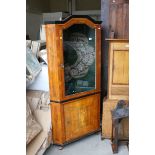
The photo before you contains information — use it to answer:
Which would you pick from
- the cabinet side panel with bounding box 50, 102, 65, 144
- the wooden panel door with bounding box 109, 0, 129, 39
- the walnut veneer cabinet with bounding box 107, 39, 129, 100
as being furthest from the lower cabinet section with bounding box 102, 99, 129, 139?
the wooden panel door with bounding box 109, 0, 129, 39

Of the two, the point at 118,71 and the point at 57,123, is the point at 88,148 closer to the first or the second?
the point at 57,123

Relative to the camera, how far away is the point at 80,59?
3.35 meters

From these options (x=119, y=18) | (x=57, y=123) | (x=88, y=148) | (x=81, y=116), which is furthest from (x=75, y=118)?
(x=119, y=18)

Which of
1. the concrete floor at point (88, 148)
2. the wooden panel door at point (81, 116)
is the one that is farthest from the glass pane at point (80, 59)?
the concrete floor at point (88, 148)

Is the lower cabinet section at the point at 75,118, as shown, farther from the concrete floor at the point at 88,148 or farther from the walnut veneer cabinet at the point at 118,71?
the walnut veneer cabinet at the point at 118,71

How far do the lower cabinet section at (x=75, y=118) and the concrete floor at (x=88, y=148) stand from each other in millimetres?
85

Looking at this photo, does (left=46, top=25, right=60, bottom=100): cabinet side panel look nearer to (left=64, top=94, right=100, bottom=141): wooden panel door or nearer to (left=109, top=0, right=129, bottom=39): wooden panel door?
(left=64, top=94, right=100, bottom=141): wooden panel door

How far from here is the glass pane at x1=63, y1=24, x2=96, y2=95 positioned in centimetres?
316

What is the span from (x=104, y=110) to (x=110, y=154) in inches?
21.6

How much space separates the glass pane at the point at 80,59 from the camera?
124 inches
